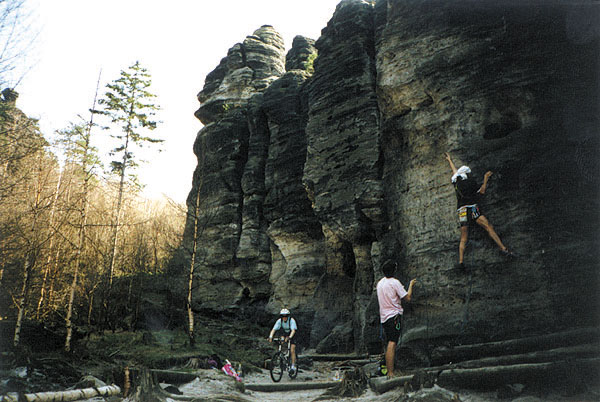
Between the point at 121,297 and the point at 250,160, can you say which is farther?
the point at 250,160

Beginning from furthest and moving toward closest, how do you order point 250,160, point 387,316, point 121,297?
point 250,160 < point 121,297 < point 387,316

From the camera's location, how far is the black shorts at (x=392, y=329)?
8.91 metres

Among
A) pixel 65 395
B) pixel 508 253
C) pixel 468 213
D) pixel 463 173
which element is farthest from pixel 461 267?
pixel 65 395

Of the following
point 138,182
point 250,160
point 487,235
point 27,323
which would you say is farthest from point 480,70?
point 138,182

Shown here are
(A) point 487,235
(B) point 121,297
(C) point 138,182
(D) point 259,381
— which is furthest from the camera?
(C) point 138,182

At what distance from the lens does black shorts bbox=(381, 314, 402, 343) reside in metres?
8.91

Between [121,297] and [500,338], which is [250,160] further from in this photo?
[500,338]

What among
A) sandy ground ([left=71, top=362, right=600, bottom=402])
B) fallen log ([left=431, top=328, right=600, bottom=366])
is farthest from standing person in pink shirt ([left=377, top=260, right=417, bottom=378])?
fallen log ([left=431, top=328, right=600, bottom=366])

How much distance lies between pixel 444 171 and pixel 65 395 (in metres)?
11.0

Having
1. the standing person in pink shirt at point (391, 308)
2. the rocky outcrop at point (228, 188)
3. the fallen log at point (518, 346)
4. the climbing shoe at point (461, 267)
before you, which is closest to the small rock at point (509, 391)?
the fallen log at point (518, 346)

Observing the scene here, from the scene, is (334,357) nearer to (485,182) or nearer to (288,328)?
(288,328)

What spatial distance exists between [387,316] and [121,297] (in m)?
19.4

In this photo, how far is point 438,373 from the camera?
294 inches

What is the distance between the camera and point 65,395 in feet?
25.8
